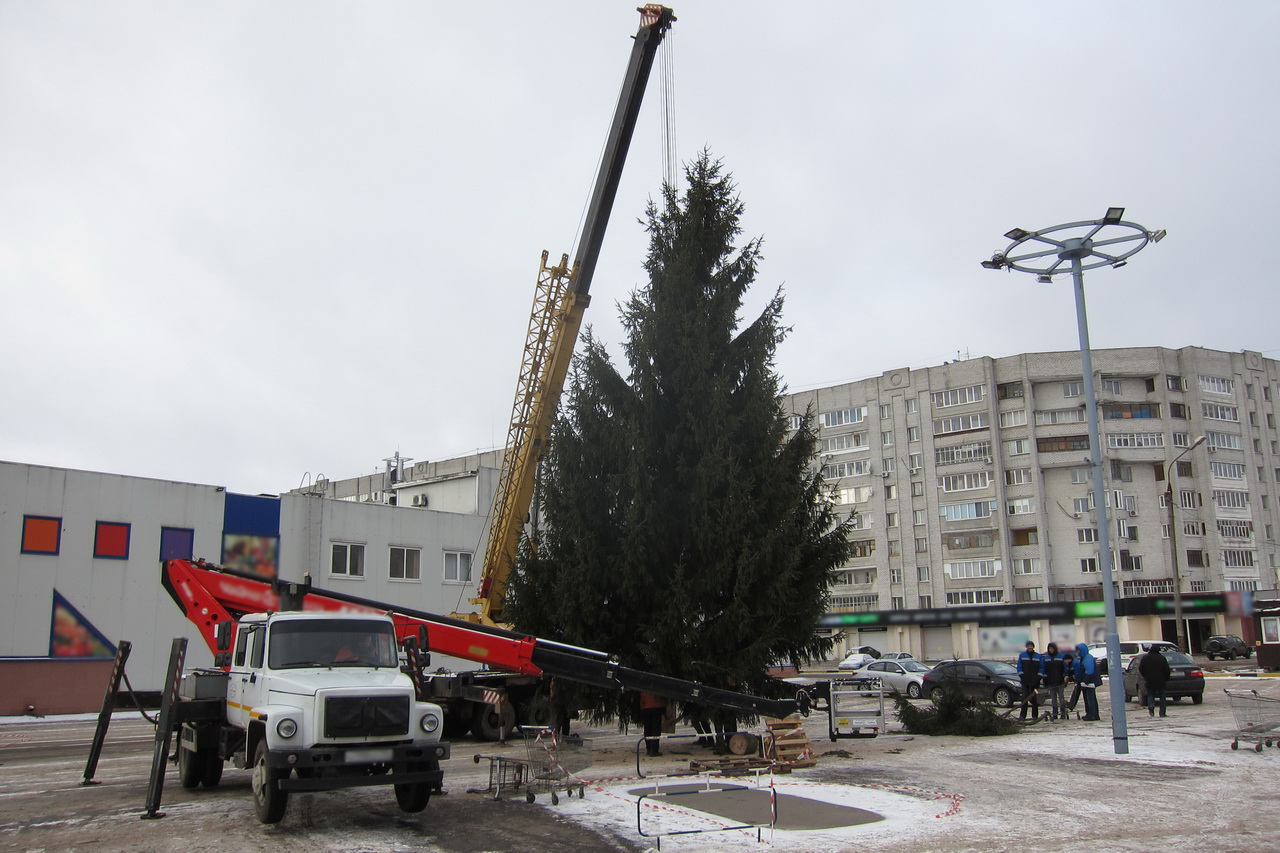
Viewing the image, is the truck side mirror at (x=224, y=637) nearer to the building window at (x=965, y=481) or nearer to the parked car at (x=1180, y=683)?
the parked car at (x=1180, y=683)

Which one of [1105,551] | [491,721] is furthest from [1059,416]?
[491,721]

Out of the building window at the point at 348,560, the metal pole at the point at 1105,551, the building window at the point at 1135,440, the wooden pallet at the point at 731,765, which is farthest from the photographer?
the building window at the point at 1135,440

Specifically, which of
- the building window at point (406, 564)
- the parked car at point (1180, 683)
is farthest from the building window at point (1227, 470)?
the building window at point (406, 564)

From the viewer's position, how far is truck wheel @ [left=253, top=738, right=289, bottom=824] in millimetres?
10023

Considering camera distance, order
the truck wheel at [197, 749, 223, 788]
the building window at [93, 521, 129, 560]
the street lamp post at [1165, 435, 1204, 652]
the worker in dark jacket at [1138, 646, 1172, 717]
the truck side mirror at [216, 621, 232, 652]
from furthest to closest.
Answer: the street lamp post at [1165, 435, 1204, 652]
the building window at [93, 521, 129, 560]
the worker in dark jacket at [1138, 646, 1172, 717]
the truck wheel at [197, 749, 223, 788]
the truck side mirror at [216, 621, 232, 652]

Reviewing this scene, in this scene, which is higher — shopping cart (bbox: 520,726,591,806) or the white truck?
the white truck

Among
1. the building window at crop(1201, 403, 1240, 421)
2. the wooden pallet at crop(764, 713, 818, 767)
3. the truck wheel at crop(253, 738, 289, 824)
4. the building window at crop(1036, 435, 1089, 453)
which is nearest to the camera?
the truck wheel at crop(253, 738, 289, 824)

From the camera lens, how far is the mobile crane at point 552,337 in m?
24.3

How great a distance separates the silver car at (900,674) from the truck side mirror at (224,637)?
78.7 ft

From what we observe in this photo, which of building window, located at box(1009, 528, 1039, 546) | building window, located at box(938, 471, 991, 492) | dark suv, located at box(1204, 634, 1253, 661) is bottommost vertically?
dark suv, located at box(1204, 634, 1253, 661)

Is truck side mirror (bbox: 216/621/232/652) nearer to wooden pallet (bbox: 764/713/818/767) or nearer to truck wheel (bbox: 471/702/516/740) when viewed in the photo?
truck wheel (bbox: 471/702/516/740)

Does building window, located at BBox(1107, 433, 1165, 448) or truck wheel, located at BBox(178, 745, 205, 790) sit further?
building window, located at BBox(1107, 433, 1165, 448)

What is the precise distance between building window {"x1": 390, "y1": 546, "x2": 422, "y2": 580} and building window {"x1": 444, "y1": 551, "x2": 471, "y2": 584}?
1.41m

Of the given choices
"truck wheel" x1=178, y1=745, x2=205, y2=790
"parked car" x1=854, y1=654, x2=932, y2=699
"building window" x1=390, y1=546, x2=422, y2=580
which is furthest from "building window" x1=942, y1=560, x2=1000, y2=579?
"truck wheel" x1=178, y1=745, x2=205, y2=790
